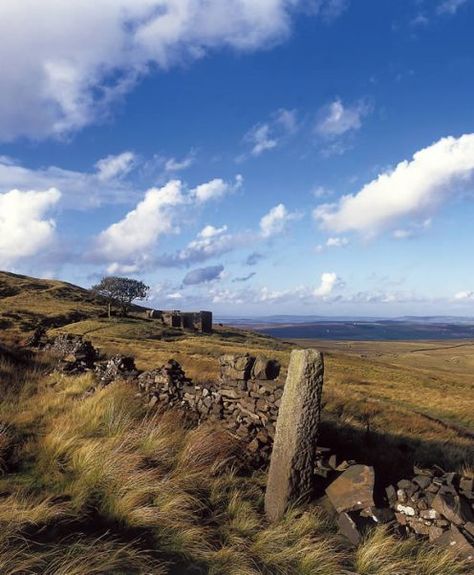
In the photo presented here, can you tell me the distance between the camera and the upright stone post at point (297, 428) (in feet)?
28.2

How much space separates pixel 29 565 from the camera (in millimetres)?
5117

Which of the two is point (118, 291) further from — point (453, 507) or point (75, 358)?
point (453, 507)

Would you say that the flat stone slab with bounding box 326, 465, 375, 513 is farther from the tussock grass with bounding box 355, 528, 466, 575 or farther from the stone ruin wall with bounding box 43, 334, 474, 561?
→ the tussock grass with bounding box 355, 528, 466, 575

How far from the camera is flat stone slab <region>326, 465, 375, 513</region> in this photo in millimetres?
8844

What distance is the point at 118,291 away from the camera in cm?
11738

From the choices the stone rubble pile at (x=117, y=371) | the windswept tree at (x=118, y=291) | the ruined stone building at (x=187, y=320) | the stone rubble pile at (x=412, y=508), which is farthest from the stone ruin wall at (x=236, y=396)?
the windswept tree at (x=118, y=291)

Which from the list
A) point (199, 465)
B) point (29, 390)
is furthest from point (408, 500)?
point (29, 390)

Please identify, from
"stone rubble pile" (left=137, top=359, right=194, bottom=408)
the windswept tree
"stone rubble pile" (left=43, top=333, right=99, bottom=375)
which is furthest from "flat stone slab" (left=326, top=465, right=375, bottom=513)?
the windswept tree

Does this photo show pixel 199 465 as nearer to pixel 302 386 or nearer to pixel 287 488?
pixel 287 488

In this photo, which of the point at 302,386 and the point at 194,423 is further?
the point at 194,423

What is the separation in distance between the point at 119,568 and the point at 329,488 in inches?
193

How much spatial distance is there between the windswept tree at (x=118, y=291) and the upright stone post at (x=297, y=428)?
4321 inches

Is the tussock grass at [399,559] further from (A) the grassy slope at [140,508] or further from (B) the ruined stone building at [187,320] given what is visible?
(B) the ruined stone building at [187,320]

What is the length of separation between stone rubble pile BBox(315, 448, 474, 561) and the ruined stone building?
91372mm
